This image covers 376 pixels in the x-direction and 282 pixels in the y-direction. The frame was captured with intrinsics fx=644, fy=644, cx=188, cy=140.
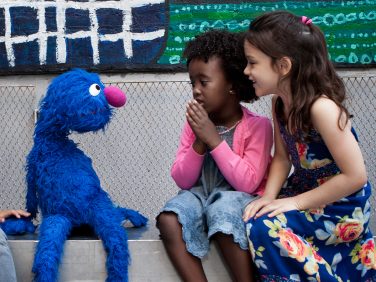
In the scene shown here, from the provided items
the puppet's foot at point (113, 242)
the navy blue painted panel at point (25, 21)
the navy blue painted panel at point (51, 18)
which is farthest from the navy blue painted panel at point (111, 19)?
the puppet's foot at point (113, 242)

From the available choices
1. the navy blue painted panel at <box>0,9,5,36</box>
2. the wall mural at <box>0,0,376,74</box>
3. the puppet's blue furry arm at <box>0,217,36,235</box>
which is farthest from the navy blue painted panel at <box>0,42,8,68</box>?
the puppet's blue furry arm at <box>0,217,36,235</box>

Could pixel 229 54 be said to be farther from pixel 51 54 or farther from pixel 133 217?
pixel 51 54

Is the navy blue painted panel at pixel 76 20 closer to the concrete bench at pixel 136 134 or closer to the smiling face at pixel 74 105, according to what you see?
the concrete bench at pixel 136 134

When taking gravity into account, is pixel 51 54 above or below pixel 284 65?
below

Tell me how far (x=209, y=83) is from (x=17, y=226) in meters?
0.76

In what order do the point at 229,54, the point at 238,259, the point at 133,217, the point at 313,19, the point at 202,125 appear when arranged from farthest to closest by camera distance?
1. the point at 313,19
2. the point at 133,217
3. the point at 229,54
4. the point at 202,125
5. the point at 238,259

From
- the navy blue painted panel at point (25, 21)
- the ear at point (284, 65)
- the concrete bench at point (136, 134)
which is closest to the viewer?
the ear at point (284, 65)

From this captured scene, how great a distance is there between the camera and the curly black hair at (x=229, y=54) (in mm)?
1974

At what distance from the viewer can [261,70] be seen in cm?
182

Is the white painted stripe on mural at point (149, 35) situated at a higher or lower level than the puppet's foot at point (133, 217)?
higher

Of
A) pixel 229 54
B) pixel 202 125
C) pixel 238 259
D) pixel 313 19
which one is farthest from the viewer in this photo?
pixel 313 19

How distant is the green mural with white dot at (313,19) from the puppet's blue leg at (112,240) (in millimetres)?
1600

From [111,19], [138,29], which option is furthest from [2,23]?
[138,29]

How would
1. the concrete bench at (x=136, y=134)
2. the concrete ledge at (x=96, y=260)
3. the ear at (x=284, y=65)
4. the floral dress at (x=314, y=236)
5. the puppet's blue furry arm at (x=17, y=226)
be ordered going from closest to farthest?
the floral dress at (x=314, y=236)
the ear at (x=284, y=65)
the concrete ledge at (x=96, y=260)
the puppet's blue furry arm at (x=17, y=226)
the concrete bench at (x=136, y=134)
